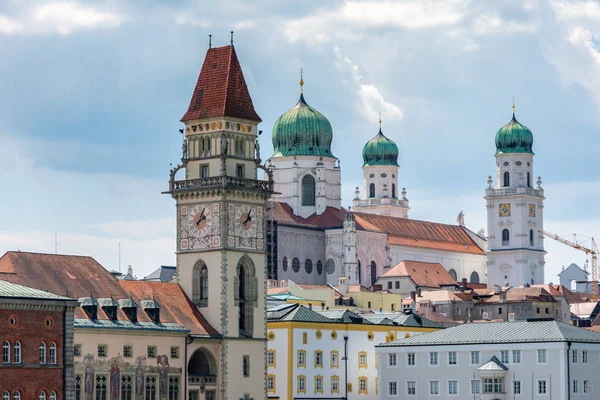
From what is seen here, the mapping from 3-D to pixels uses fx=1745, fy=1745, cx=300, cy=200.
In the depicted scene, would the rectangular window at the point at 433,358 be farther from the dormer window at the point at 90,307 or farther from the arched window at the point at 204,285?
the dormer window at the point at 90,307

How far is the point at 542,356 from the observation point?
124m

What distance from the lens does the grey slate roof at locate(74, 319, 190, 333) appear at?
106481mm

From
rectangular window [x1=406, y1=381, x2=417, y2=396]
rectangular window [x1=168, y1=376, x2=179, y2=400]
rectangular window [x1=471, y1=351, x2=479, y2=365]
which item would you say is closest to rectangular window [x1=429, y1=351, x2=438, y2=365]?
rectangular window [x1=406, y1=381, x2=417, y2=396]

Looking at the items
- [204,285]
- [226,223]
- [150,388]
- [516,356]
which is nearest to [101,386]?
[150,388]

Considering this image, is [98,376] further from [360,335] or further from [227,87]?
[360,335]

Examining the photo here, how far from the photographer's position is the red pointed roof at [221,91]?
11992cm

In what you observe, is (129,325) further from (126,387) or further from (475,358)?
(475,358)

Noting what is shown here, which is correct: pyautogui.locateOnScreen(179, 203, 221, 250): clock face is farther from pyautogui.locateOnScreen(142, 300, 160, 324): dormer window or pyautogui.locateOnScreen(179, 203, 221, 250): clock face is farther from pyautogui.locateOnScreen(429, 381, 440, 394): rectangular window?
pyautogui.locateOnScreen(429, 381, 440, 394): rectangular window

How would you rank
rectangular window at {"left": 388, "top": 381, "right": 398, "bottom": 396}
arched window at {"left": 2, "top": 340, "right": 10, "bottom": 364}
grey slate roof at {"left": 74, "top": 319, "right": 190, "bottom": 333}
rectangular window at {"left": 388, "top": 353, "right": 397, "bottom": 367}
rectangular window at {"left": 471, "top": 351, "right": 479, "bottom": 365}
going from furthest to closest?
rectangular window at {"left": 388, "top": 353, "right": 397, "bottom": 367} < rectangular window at {"left": 388, "top": 381, "right": 398, "bottom": 396} < rectangular window at {"left": 471, "top": 351, "right": 479, "bottom": 365} < grey slate roof at {"left": 74, "top": 319, "right": 190, "bottom": 333} < arched window at {"left": 2, "top": 340, "right": 10, "bottom": 364}

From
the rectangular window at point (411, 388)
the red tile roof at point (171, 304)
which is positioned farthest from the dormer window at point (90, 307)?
the rectangular window at point (411, 388)

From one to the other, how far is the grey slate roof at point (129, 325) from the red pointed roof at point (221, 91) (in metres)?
15.7

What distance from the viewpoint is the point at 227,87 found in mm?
120312

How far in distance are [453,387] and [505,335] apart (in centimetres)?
537

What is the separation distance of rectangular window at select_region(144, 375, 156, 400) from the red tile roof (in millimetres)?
4249
